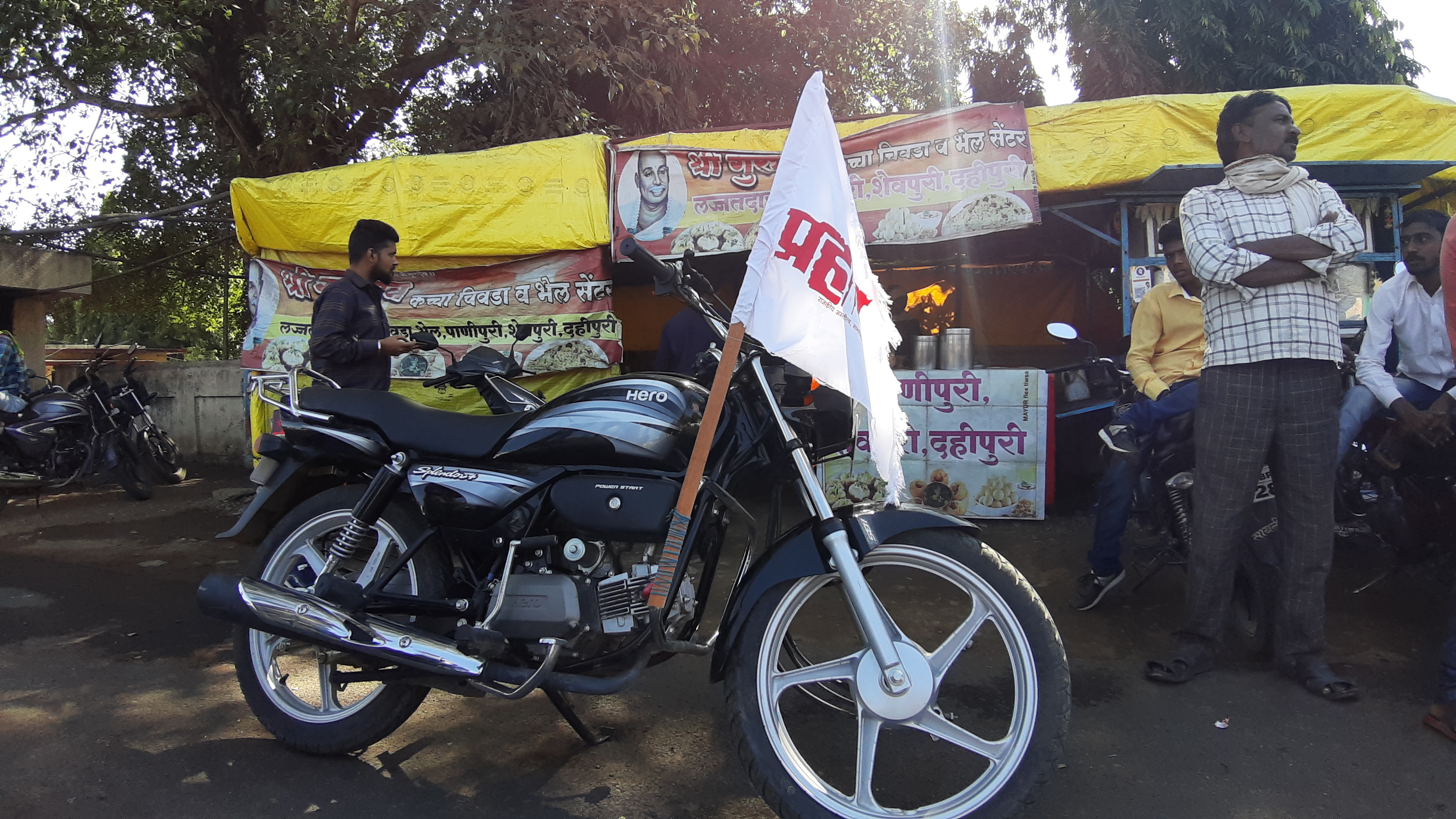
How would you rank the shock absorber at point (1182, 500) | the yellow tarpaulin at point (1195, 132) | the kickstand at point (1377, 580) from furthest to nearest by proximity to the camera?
1. the yellow tarpaulin at point (1195, 132)
2. the kickstand at point (1377, 580)
3. the shock absorber at point (1182, 500)

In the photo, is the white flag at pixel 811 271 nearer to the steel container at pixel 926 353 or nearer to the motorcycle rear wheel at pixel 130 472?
the steel container at pixel 926 353

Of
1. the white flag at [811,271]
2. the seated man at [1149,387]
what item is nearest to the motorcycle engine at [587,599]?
the white flag at [811,271]

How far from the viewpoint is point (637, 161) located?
6.05 metres

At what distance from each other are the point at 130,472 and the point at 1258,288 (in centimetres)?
834

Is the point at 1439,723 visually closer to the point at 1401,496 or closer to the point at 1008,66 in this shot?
the point at 1401,496

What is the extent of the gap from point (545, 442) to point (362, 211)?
4795 millimetres

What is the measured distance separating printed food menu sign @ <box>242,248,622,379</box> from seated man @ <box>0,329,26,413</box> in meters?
2.46

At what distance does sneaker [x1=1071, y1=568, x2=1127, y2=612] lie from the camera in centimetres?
384

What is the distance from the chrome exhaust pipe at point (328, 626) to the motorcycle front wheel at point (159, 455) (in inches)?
247

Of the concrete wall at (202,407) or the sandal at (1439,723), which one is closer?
the sandal at (1439,723)

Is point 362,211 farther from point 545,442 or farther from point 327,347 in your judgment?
point 545,442

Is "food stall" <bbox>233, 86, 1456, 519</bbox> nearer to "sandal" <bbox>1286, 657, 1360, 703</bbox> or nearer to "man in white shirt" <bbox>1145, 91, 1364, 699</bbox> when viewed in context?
"man in white shirt" <bbox>1145, 91, 1364, 699</bbox>

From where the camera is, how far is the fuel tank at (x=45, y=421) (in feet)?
24.1


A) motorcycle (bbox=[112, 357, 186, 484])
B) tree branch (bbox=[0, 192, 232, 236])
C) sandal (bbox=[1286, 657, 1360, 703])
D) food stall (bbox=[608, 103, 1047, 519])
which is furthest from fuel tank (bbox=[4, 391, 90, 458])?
sandal (bbox=[1286, 657, 1360, 703])
